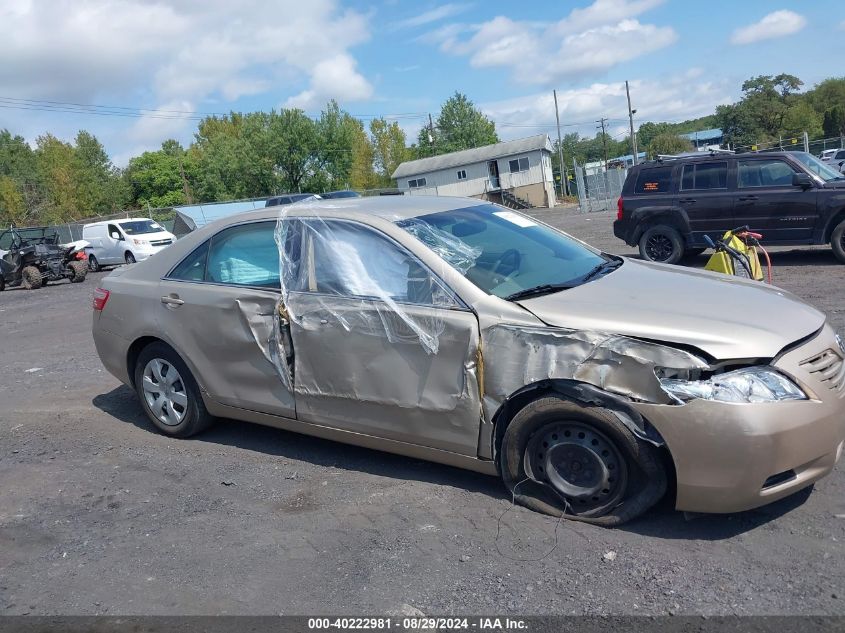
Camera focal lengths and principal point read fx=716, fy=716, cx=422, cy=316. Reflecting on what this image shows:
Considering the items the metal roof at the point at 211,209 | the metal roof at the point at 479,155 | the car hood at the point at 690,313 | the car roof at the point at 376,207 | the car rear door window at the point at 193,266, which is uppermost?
the metal roof at the point at 479,155

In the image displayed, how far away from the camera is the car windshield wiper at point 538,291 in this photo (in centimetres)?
390

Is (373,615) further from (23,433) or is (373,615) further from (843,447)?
(23,433)

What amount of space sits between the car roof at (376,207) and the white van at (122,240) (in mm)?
20753

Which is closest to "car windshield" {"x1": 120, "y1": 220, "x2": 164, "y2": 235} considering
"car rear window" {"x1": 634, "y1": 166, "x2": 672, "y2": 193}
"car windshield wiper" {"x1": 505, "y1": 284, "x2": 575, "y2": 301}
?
"car rear window" {"x1": 634, "y1": 166, "x2": 672, "y2": 193}

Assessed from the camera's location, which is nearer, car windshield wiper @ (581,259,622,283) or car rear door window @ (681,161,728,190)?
car windshield wiper @ (581,259,622,283)

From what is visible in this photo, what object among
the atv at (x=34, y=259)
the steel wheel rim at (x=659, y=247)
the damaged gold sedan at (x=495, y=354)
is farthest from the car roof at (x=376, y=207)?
the atv at (x=34, y=259)

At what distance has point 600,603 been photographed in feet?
9.82

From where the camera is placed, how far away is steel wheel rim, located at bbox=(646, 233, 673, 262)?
40.9ft

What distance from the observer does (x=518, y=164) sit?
5903cm

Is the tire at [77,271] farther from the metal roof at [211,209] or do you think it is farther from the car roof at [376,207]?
the car roof at [376,207]

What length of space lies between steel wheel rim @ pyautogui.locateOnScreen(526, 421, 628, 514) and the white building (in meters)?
53.9

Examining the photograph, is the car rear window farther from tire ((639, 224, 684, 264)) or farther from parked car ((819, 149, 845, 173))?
parked car ((819, 149, 845, 173))

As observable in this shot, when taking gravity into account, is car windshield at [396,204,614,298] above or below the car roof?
below

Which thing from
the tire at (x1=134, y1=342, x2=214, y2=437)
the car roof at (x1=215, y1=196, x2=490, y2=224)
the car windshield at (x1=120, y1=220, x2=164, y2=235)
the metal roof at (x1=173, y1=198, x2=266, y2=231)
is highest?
the metal roof at (x1=173, y1=198, x2=266, y2=231)
